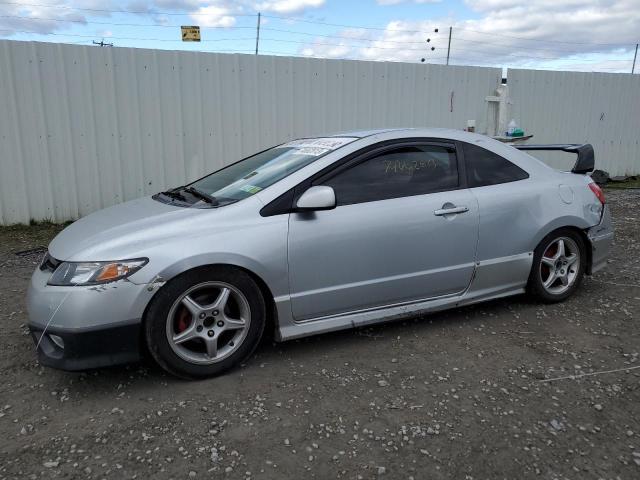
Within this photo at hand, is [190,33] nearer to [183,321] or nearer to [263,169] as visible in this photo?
[263,169]

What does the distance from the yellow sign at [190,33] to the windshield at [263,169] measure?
514cm

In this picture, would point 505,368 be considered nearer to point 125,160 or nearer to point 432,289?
point 432,289

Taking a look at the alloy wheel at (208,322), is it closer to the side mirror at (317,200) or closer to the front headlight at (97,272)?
the front headlight at (97,272)

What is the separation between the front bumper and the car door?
3.09 ft

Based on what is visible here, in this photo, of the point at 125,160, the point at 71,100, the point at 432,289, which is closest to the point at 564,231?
the point at 432,289

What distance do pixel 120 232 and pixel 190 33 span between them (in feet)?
20.8

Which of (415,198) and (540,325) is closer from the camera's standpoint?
(415,198)

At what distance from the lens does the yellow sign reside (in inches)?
328

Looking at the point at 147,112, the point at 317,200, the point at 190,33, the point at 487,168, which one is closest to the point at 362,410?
Answer: the point at 317,200

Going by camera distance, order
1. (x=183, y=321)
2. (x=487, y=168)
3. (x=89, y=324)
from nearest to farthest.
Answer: (x=89, y=324)
(x=183, y=321)
(x=487, y=168)

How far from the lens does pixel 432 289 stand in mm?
3641

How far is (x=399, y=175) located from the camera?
11.8ft

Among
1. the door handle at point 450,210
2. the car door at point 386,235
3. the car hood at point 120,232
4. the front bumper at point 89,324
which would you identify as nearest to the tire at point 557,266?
the car door at point 386,235

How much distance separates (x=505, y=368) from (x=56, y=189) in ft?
20.2
